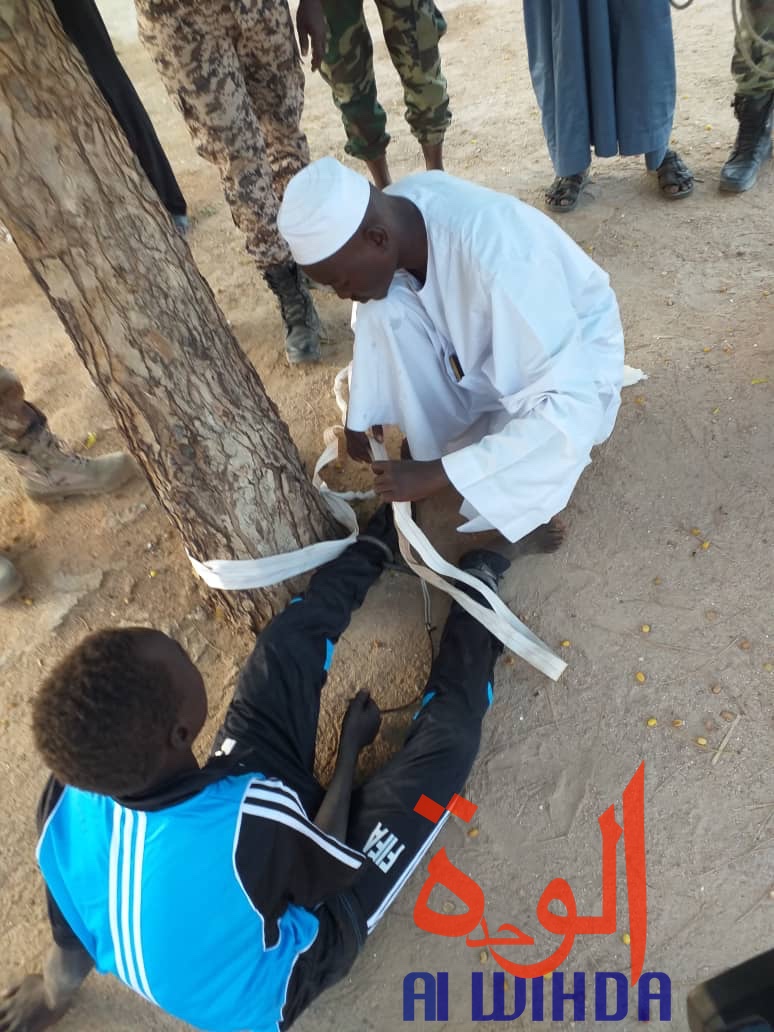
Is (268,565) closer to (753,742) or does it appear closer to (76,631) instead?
(76,631)

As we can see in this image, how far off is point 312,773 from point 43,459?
1.38 metres

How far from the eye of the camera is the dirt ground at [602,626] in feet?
4.89

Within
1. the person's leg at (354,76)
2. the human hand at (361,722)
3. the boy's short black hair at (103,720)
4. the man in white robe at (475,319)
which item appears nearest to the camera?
the boy's short black hair at (103,720)

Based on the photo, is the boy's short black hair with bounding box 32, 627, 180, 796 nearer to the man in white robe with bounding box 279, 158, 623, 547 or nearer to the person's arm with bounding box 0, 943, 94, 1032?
the person's arm with bounding box 0, 943, 94, 1032

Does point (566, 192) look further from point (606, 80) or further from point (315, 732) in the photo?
point (315, 732)

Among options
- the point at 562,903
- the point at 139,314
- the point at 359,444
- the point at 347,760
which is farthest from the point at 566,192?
the point at 562,903

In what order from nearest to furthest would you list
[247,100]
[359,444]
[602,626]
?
[602,626] < [359,444] < [247,100]

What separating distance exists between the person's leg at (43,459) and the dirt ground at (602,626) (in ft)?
0.21

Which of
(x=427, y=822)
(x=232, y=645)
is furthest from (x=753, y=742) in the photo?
(x=232, y=645)

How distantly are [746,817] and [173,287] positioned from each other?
5.48 ft

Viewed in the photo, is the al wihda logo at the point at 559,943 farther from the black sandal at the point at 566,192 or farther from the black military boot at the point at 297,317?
the black sandal at the point at 566,192

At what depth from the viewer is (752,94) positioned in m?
2.85

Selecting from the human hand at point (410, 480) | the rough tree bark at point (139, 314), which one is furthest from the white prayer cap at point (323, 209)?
the human hand at point (410, 480)

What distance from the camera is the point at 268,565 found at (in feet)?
6.01
